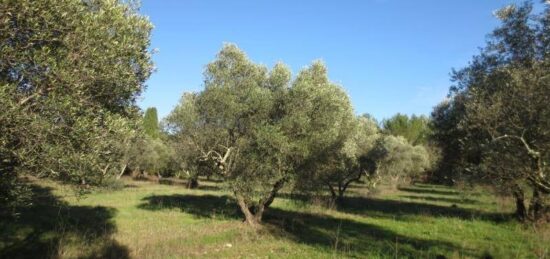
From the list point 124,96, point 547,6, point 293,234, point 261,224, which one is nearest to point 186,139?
point 261,224

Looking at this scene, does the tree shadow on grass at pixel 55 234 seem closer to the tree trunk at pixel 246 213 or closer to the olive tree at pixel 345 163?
the tree trunk at pixel 246 213

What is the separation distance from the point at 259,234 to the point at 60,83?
50.3 feet

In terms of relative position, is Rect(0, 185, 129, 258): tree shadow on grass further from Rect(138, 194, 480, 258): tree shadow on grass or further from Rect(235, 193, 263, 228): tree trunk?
Rect(138, 194, 480, 258): tree shadow on grass

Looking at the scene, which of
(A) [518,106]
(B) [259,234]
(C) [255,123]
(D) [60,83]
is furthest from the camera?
(C) [255,123]

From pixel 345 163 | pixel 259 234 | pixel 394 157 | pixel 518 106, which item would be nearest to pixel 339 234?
pixel 259 234

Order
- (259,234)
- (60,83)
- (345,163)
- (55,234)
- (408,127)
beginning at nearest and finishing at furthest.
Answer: (60,83)
(55,234)
(259,234)
(345,163)
(408,127)

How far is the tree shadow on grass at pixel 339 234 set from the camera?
1883cm

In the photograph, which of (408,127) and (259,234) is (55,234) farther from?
(408,127)

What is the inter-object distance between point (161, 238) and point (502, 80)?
16.9 m

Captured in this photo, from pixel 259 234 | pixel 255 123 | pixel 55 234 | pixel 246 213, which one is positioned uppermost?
pixel 255 123

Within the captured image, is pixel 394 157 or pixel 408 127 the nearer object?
pixel 394 157

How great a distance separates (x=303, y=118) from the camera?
2386 cm

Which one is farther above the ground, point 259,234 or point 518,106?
point 518,106

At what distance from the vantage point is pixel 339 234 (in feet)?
79.0
